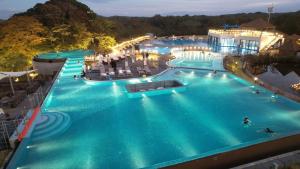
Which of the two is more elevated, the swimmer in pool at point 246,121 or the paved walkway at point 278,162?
the swimmer in pool at point 246,121

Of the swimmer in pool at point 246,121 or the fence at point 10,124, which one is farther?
the swimmer in pool at point 246,121

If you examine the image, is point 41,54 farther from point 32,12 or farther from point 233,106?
point 233,106

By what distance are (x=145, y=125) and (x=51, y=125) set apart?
137 inches

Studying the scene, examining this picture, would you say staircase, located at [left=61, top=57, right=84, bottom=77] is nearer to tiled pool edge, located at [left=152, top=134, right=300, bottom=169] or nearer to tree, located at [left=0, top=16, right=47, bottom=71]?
tree, located at [left=0, top=16, right=47, bottom=71]

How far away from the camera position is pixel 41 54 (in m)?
19.3

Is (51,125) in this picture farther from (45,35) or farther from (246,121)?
(45,35)

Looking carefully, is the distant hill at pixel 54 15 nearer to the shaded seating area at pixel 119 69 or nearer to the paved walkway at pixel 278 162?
the shaded seating area at pixel 119 69

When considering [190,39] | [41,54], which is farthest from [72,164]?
[190,39]

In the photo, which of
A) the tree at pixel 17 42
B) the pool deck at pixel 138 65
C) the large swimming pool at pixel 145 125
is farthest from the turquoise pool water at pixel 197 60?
the tree at pixel 17 42

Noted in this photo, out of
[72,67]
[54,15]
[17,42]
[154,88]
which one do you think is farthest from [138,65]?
[54,15]

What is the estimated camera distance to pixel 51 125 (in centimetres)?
750

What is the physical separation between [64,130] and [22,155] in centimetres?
161

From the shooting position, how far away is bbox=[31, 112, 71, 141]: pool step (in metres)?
7.05

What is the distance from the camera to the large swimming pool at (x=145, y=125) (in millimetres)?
5988
